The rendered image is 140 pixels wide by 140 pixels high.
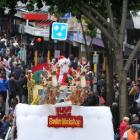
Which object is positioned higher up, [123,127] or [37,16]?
[37,16]

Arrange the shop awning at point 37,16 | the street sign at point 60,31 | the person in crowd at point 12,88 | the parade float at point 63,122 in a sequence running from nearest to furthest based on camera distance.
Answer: the parade float at point 63,122 → the person in crowd at point 12,88 → the street sign at point 60,31 → the shop awning at point 37,16

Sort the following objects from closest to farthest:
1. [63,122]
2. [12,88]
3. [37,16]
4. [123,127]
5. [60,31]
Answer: [63,122], [123,127], [12,88], [60,31], [37,16]

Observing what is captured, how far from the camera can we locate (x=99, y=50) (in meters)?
48.1

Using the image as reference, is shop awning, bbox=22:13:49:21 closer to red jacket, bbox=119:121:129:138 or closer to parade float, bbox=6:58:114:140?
red jacket, bbox=119:121:129:138

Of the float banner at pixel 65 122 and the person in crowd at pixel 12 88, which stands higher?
the float banner at pixel 65 122

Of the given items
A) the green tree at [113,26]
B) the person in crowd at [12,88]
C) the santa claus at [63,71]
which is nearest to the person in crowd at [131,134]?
the green tree at [113,26]

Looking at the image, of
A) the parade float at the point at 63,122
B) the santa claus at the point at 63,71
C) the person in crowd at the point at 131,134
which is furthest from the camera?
the person in crowd at the point at 131,134

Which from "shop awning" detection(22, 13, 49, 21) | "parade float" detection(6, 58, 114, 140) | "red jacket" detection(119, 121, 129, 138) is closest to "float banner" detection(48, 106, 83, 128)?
"parade float" detection(6, 58, 114, 140)

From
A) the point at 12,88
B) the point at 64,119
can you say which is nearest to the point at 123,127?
the point at 64,119

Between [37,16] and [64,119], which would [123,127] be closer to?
[64,119]

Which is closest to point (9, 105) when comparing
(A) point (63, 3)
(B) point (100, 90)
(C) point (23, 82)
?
(C) point (23, 82)

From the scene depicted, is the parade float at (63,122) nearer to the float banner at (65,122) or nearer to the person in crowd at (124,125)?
the float banner at (65,122)

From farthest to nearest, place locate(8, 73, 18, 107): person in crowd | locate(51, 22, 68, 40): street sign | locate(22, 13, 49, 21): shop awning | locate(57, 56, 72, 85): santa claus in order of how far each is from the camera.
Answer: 1. locate(22, 13, 49, 21): shop awning
2. locate(51, 22, 68, 40): street sign
3. locate(8, 73, 18, 107): person in crowd
4. locate(57, 56, 72, 85): santa claus

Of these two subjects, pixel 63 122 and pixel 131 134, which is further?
pixel 131 134
